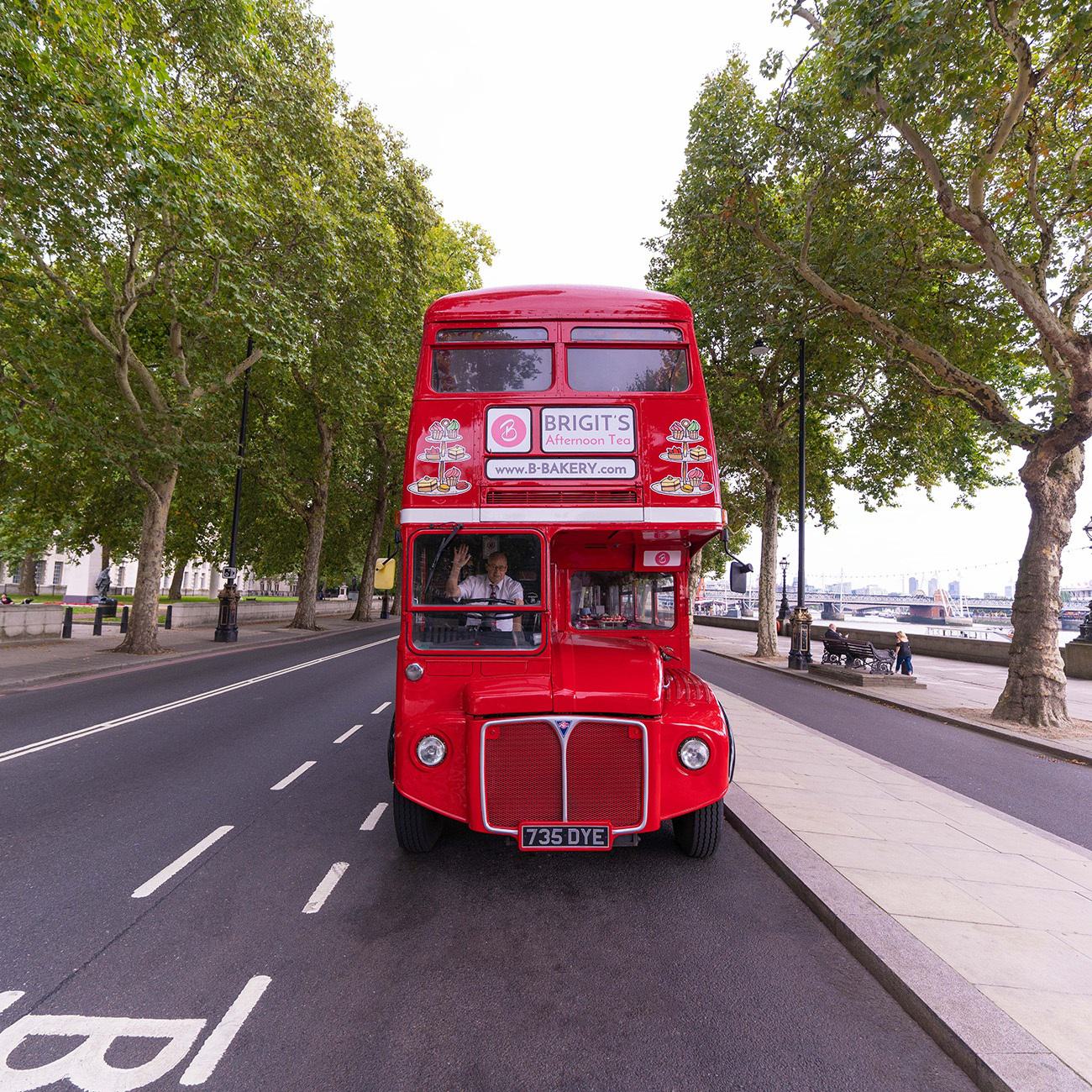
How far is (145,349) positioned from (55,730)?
14524mm

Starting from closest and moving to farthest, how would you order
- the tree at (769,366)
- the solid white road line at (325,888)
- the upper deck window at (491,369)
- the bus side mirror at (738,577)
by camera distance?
the solid white road line at (325,888), the upper deck window at (491,369), the bus side mirror at (738,577), the tree at (769,366)

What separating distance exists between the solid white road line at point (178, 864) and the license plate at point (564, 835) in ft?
7.81

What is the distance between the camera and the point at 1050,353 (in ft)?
35.5

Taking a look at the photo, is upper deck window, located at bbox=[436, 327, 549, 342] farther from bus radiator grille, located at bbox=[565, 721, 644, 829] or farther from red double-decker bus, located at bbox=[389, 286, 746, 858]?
bus radiator grille, located at bbox=[565, 721, 644, 829]

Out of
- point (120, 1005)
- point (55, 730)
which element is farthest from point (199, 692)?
point (120, 1005)

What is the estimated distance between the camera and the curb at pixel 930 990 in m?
2.46

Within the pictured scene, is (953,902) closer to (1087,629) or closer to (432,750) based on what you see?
(432,750)

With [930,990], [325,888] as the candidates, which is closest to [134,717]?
[325,888]

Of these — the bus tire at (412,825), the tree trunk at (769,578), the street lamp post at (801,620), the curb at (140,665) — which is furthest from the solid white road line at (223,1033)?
the tree trunk at (769,578)

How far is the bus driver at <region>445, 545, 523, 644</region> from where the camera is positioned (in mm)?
4438

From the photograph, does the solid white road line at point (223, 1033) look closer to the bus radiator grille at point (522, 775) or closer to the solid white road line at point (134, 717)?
the bus radiator grille at point (522, 775)

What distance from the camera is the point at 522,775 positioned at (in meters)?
3.84

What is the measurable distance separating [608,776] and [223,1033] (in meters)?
2.22

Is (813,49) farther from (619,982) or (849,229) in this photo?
(619,982)
